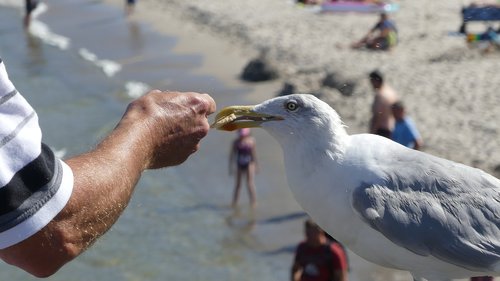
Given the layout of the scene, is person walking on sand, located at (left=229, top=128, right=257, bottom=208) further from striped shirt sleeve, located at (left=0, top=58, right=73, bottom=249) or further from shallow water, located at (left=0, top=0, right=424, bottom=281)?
striped shirt sleeve, located at (left=0, top=58, right=73, bottom=249)

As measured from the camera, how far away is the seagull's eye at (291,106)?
10.3 ft

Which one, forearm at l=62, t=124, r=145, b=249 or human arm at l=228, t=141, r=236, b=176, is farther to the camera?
human arm at l=228, t=141, r=236, b=176

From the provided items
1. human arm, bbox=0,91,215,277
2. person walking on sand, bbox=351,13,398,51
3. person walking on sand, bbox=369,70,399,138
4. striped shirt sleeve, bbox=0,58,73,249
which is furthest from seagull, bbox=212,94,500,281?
person walking on sand, bbox=351,13,398,51

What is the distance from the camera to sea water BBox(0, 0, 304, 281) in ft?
39.0

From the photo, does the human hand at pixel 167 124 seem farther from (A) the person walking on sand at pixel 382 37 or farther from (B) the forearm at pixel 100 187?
(A) the person walking on sand at pixel 382 37

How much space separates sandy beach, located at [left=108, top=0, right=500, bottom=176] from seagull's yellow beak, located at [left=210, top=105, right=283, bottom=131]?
380 inches

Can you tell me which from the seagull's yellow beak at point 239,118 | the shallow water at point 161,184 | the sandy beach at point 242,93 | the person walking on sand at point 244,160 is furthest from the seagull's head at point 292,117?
the person walking on sand at point 244,160

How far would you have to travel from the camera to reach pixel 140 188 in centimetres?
1462

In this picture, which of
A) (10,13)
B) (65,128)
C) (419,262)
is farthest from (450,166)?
(10,13)

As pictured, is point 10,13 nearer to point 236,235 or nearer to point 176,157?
point 236,235

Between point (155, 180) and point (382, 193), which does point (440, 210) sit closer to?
point (382, 193)

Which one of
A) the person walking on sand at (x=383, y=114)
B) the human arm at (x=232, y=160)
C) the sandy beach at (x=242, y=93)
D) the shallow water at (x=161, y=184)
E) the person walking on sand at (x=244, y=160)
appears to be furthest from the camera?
the human arm at (x=232, y=160)

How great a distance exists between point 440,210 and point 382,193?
0.25 meters

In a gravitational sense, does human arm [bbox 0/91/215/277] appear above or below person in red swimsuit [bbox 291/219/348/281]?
above
